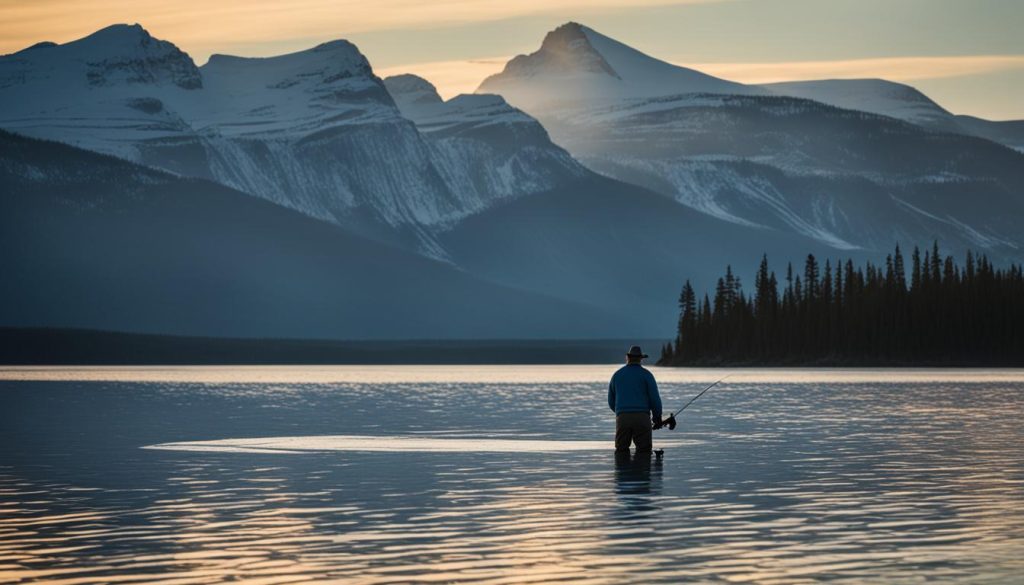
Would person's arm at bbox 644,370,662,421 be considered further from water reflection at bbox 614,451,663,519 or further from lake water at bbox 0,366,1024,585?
lake water at bbox 0,366,1024,585

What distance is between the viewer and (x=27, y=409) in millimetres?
89375

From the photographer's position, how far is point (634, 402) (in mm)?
45938

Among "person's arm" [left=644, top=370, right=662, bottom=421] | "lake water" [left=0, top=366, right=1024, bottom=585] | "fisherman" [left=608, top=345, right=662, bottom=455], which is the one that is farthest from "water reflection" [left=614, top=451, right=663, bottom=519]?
"person's arm" [left=644, top=370, right=662, bottom=421]

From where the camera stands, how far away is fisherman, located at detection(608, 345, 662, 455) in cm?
4553

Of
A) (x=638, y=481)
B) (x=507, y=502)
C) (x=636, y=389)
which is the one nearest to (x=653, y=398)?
(x=636, y=389)

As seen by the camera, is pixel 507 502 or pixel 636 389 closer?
pixel 507 502

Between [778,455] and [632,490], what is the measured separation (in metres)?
12.8

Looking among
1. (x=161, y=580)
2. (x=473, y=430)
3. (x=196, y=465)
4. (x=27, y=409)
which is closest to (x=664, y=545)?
(x=161, y=580)

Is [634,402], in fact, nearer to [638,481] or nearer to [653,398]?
[653,398]

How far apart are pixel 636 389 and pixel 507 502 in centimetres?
952

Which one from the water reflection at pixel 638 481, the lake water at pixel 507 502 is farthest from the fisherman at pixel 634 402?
the lake water at pixel 507 502

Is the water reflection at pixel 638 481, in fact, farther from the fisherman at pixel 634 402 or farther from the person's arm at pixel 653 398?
the person's arm at pixel 653 398

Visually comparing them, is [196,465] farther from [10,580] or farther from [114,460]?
[10,580]

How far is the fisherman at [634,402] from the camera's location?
45531 millimetres
